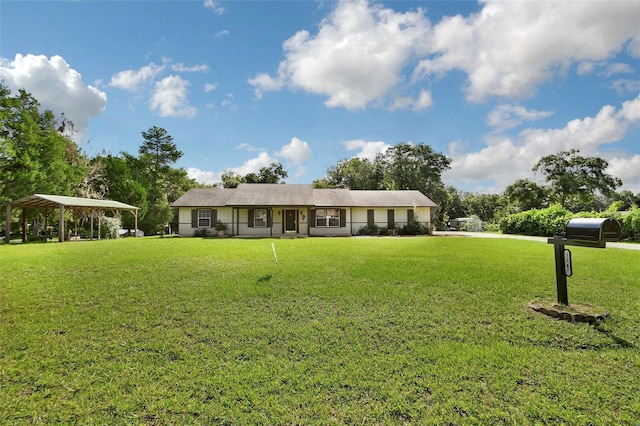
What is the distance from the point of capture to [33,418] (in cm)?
287

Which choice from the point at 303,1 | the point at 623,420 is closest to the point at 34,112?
the point at 303,1

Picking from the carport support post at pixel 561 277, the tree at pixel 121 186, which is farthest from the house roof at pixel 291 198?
the carport support post at pixel 561 277

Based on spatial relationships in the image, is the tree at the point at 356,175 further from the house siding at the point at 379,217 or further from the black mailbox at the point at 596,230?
the black mailbox at the point at 596,230

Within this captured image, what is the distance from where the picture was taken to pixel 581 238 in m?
5.20

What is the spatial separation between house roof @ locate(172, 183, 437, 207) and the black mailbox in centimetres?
1803

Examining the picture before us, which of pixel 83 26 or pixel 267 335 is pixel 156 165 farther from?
pixel 267 335

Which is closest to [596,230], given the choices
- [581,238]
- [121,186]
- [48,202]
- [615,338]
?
[581,238]

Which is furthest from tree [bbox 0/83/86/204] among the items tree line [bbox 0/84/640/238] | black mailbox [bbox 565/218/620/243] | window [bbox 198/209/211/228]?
black mailbox [bbox 565/218/620/243]

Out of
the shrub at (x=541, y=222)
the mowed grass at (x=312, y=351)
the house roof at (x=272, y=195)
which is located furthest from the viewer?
the house roof at (x=272, y=195)

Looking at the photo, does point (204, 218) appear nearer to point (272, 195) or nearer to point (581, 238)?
point (272, 195)

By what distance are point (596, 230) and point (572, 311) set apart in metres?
1.38

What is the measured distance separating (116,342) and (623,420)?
575 centimetres

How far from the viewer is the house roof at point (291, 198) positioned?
76.3 feet

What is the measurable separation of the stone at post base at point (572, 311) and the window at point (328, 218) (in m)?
19.3
